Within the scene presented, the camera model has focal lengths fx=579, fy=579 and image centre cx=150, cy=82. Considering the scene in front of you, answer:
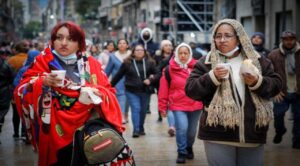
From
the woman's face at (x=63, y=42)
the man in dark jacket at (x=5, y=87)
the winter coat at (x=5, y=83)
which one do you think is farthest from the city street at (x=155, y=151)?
the woman's face at (x=63, y=42)

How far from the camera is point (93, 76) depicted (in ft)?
15.8

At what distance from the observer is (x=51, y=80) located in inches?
176

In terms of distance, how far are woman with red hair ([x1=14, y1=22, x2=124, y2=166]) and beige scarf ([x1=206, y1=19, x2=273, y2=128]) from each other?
0.79 m

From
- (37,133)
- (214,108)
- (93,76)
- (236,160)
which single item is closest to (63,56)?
(93,76)

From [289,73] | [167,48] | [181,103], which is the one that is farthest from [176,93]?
[167,48]

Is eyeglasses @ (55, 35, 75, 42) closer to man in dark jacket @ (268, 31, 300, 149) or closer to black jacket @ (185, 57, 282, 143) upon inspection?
black jacket @ (185, 57, 282, 143)

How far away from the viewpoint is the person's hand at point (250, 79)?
426cm

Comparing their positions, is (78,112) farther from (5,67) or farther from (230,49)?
(5,67)

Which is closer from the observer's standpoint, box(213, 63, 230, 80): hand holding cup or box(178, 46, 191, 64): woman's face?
box(213, 63, 230, 80): hand holding cup

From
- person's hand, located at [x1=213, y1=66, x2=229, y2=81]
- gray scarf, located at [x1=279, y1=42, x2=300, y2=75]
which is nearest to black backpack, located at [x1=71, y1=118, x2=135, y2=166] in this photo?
person's hand, located at [x1=213, y1=66, x2=229, y2=81]

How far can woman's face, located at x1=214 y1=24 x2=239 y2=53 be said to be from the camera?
14.5ft

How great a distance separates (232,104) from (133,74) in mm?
6466

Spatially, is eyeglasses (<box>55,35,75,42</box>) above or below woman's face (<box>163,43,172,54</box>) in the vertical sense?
above

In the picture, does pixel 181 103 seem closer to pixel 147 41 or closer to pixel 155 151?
pixel 155 151
